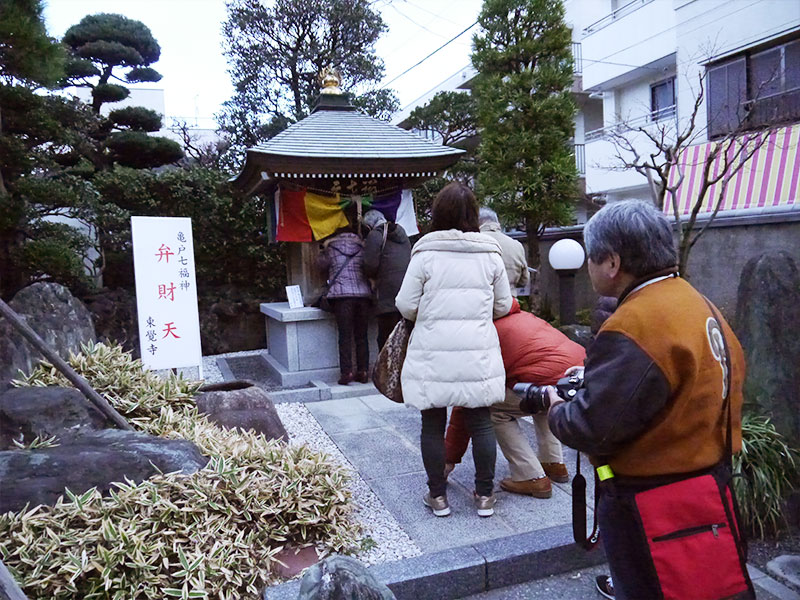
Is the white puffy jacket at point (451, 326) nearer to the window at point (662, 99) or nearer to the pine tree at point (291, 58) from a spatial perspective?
the pine tree at point (291, 58)

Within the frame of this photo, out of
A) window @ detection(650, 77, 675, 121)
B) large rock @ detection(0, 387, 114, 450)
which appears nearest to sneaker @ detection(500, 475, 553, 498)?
large rock @ detection(0, 387, 114, 450)

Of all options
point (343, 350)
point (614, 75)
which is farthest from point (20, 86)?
point (614, 75)

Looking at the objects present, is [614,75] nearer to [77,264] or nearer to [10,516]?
[77,264]

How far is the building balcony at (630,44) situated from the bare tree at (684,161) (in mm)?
1517

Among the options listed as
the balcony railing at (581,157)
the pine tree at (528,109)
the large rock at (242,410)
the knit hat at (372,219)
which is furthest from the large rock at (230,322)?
the balcony railing at (581,157)

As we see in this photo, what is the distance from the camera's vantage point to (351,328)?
22.9 ft

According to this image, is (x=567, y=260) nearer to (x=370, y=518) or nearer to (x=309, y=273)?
(x=309, y=273)

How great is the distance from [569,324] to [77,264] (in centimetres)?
713

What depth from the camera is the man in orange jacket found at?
11.4 feet

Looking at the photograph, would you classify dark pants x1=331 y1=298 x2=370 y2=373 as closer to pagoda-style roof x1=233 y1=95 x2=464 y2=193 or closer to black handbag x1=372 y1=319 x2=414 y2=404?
pagoda-style roof x1=233 y1=95 x2=464 y2=193

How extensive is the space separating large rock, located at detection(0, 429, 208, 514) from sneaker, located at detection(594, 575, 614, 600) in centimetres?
232

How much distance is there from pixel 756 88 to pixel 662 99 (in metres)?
4.54

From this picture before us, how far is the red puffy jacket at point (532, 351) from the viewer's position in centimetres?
346

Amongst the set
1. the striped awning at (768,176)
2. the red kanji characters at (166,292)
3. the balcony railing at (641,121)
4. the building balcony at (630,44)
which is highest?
the building balcony at (630,44)
